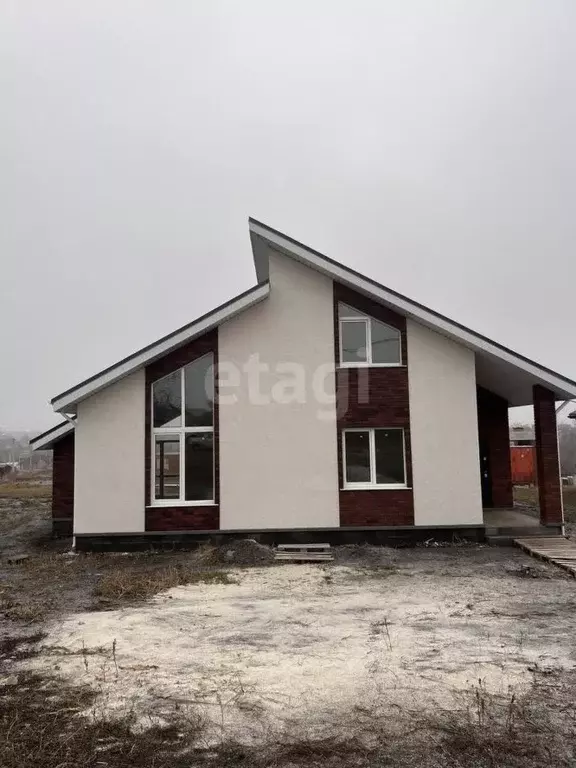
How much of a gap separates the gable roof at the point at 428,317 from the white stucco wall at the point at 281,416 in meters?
0.45

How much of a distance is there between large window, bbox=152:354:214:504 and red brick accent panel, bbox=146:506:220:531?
17 centimetres

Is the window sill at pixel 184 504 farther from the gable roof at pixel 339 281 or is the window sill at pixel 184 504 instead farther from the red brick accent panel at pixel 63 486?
the red brick accent panel at pixel 63 486

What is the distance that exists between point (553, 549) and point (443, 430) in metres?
3.07

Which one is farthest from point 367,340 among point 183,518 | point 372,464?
point 183,518

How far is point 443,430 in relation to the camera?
12.2 metres

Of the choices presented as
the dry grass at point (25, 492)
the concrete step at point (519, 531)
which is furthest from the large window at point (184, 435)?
the dry grass at point (25, 492)

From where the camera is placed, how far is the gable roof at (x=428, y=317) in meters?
11.8

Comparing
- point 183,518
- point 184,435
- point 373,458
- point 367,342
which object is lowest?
point 183,518

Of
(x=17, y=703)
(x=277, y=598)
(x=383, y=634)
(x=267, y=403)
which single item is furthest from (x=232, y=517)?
(x=17, y=703)

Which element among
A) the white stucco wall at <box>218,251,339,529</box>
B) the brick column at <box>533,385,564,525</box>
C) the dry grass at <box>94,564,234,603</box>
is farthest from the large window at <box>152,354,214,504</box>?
the brick column at <box>533,385,564,525</box>

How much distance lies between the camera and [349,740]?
3865 millimetres

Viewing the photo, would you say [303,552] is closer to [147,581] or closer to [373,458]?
[373,458]

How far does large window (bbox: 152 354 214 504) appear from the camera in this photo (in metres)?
12.2

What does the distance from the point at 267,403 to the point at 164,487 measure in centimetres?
285
